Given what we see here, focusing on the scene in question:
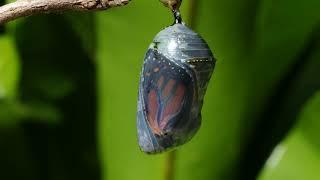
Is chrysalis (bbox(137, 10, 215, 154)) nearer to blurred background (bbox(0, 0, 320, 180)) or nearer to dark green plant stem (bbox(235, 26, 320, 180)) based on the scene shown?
blurred background (bbox(0, 0, 320, 180))

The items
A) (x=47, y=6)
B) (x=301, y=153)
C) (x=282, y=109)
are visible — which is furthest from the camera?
(x=282, y=109)

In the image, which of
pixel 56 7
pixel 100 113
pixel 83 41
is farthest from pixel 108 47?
pixel 56 7

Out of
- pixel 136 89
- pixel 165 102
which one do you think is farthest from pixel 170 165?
pixel 165 102

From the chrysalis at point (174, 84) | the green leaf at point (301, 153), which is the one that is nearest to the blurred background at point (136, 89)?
the green leaf at point (301, 153)

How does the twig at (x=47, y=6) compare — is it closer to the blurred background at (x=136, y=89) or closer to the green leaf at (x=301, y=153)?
the blurred background at (x=136, y=89)

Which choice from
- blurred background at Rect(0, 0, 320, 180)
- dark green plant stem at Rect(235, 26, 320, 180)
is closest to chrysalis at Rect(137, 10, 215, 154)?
blurred background at Rect(0, 0, 320, 180)

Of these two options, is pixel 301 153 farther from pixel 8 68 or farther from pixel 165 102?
pixel 8 68

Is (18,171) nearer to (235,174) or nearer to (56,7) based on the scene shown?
(235,174)
